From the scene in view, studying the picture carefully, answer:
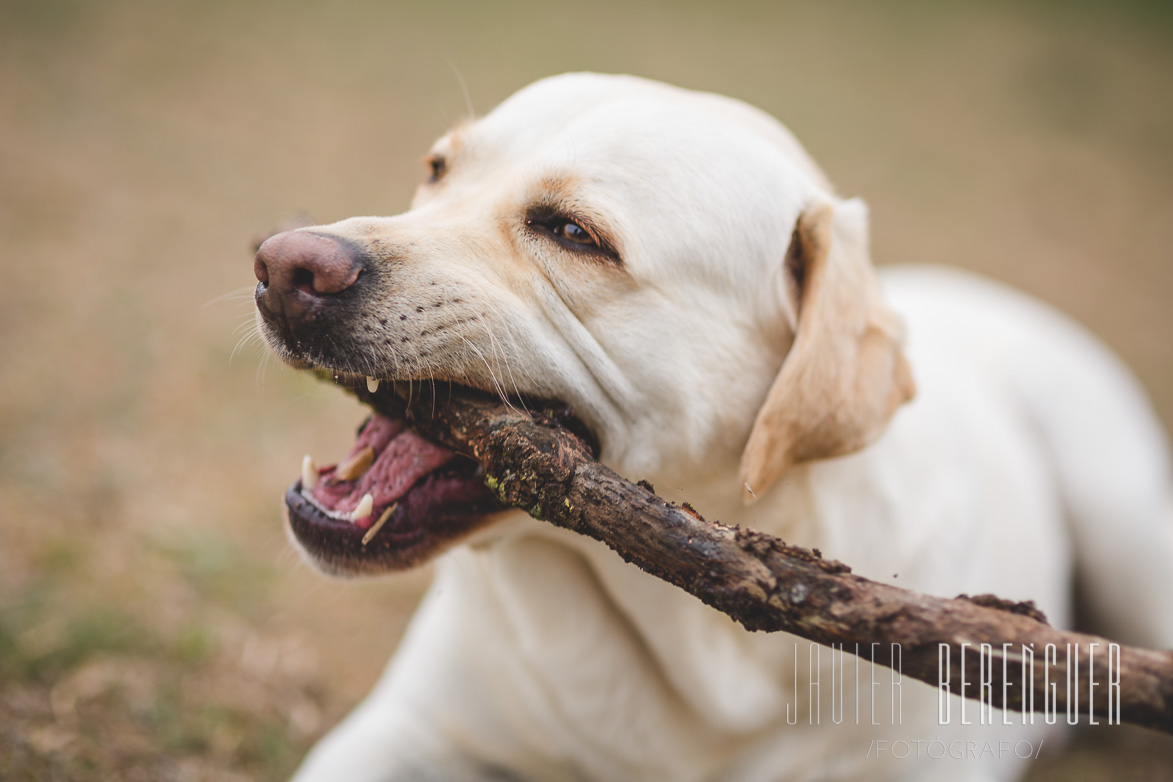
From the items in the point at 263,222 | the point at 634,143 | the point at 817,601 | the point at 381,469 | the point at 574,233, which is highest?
the point at 634,143

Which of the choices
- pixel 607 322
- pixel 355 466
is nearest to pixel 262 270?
pixel 355 466

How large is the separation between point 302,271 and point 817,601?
4.17 ft

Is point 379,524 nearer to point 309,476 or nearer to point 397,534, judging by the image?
point 397,534

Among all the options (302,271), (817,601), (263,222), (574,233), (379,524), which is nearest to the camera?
(817,601)

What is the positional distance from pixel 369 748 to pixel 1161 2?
23341mm

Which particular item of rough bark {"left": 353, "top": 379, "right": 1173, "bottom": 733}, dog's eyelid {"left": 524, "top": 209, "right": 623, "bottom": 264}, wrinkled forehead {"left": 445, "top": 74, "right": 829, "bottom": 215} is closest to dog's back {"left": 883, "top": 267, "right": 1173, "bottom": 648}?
wrinkled forehead {"left": 445, "top": 74, "right": 829, "bottom": 215}

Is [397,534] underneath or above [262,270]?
underneath

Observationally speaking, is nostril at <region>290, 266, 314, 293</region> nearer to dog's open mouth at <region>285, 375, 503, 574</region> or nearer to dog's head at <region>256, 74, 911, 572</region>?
dog's head at <region>256, 74, 911, 572</region>

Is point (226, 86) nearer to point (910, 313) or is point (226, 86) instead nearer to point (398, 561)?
point (910, 313)

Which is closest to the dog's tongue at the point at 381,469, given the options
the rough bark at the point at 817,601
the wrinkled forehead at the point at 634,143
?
the rough bark at the point at 817,601

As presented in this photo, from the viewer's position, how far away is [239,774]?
279cm

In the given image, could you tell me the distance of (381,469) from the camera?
7.41 feet

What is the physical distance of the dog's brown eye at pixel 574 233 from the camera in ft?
7.29

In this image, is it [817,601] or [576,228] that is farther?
[576,228]
